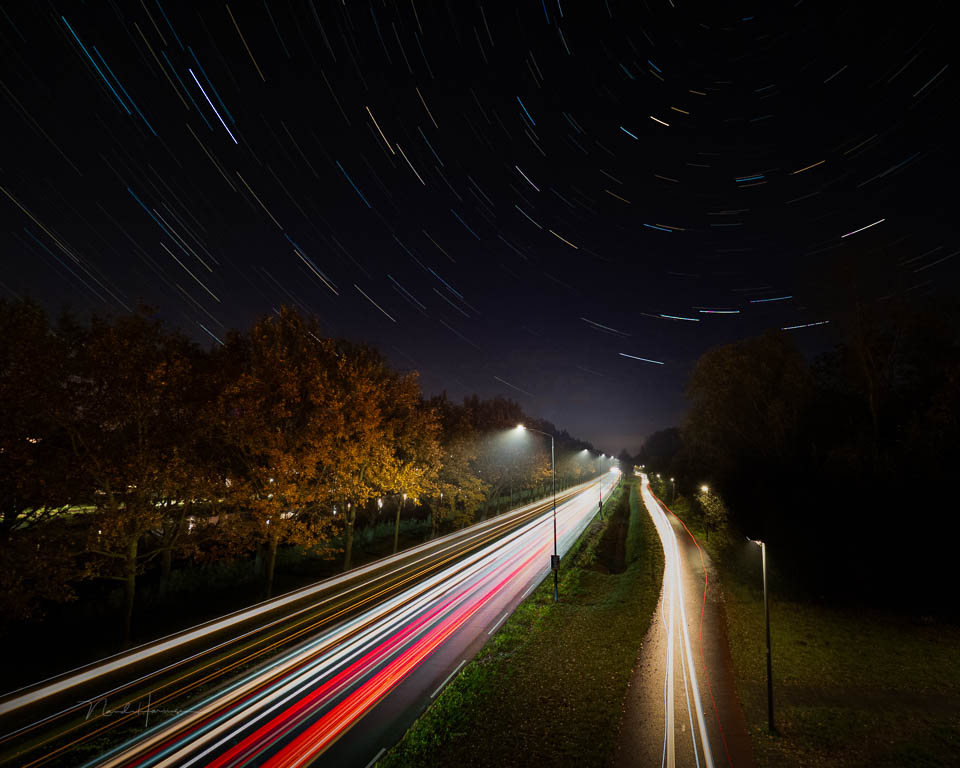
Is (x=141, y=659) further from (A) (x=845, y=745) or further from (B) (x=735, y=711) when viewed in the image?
(A) (x=845, y=745)

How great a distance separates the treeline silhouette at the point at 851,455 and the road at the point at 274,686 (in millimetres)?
18801

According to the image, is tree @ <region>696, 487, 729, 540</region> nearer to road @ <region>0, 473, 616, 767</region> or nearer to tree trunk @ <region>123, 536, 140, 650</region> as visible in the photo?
road @ <region>0, 473, 616, 767</region>

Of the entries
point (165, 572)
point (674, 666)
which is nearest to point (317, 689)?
point (165, 572)

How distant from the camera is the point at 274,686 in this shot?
11906 mm

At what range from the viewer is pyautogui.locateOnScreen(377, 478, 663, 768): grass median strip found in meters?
9.96

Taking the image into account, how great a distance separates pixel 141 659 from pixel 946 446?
114ft

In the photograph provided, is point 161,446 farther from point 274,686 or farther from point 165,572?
point 274,686

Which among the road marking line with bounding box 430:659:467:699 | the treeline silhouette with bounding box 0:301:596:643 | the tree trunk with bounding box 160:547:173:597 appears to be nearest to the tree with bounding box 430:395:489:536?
the treeline silhouette with bounding box 0:301:596:643

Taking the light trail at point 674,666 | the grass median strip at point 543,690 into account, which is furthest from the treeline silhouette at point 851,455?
the grass median strip at point 543,690

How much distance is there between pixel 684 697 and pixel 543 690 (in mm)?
4513

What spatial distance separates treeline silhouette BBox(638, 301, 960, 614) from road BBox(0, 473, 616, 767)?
18.8 m

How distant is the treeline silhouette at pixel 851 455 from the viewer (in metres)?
20.7

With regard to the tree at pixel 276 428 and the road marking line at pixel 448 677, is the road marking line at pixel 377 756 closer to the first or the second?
the road marking line at pixel 448 677

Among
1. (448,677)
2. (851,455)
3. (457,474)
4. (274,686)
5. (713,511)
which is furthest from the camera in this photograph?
(713,511)
